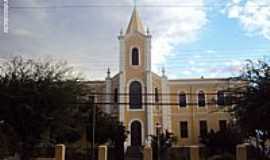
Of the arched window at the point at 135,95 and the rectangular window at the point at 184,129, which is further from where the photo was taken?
the rectangular window at the point at 184,129

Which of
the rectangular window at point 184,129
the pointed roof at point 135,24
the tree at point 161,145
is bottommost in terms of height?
the tree at point 161,145

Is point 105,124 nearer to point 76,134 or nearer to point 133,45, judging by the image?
point 76,134

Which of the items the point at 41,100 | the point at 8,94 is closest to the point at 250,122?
the point at 41,100

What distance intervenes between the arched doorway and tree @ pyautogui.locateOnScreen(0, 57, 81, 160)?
18.3 metres

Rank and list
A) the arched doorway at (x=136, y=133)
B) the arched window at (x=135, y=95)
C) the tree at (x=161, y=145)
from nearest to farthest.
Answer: the tree at (x=161, y=145) → the arched doorway at (x=136, y=133) → the arched window at (x=135, y=95)

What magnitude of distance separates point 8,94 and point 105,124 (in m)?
14.7

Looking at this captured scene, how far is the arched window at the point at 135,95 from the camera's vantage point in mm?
47406

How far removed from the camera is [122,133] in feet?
135

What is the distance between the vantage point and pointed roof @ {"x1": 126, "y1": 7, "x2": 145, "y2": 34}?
4972 cm

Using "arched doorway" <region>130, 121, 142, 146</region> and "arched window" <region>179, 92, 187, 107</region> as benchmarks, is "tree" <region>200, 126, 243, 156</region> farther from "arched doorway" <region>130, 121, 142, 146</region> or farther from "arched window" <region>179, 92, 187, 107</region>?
"arched window" <region>179, 92, 187, 107</region>

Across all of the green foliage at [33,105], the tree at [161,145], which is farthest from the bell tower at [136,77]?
the green foliage at [33,105]

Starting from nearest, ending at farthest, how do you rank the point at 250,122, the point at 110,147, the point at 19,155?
the point at 250,122, the point at 19,155, the point at 110,147

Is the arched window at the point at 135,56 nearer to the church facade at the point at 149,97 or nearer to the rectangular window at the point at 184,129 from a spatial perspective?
the church facade at the point at 149,97

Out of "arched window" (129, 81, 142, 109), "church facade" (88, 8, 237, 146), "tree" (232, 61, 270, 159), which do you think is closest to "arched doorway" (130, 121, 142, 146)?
"church facade" (88, 8, 237, 146)
